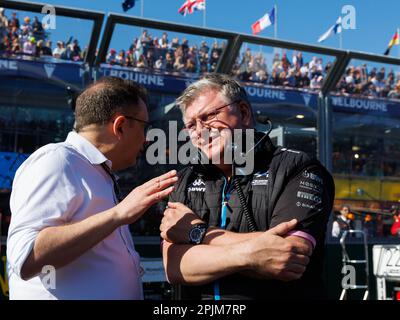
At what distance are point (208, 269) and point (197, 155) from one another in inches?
24.5

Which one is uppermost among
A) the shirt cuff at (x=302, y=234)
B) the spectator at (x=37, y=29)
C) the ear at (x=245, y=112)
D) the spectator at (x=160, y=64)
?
the spectator at (x=37, y=29)

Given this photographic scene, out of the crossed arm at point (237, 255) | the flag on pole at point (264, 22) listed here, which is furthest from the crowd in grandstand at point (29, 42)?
the crossed arm at point (237, 255)

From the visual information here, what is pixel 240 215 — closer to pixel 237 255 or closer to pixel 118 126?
pixel 237 255

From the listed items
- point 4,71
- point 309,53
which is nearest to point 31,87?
point 4,71

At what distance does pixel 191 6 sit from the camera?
27.2ft

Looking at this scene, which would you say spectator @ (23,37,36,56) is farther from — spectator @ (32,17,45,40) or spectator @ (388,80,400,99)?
spectator @ (388,80,400,99)

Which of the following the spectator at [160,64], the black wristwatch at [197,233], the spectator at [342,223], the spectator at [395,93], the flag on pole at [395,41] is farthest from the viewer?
the flag on pole at [395,41]

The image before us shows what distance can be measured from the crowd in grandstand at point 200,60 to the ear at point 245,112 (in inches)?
175

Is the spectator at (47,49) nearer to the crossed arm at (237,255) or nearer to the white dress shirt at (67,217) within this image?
the white dress shirt at (67,217)

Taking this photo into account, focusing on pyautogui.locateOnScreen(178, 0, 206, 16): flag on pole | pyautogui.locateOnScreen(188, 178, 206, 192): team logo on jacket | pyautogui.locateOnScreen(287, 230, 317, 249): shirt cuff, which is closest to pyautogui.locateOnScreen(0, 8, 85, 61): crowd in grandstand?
pyautogui.locateOnScreen(178, 0, 206, 16): flag on pole

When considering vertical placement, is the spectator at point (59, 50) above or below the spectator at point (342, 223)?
above

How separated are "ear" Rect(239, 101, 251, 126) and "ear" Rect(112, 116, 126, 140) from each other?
550mm

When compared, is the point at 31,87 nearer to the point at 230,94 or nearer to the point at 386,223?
the point at 230,94

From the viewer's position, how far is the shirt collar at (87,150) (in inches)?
86.4
